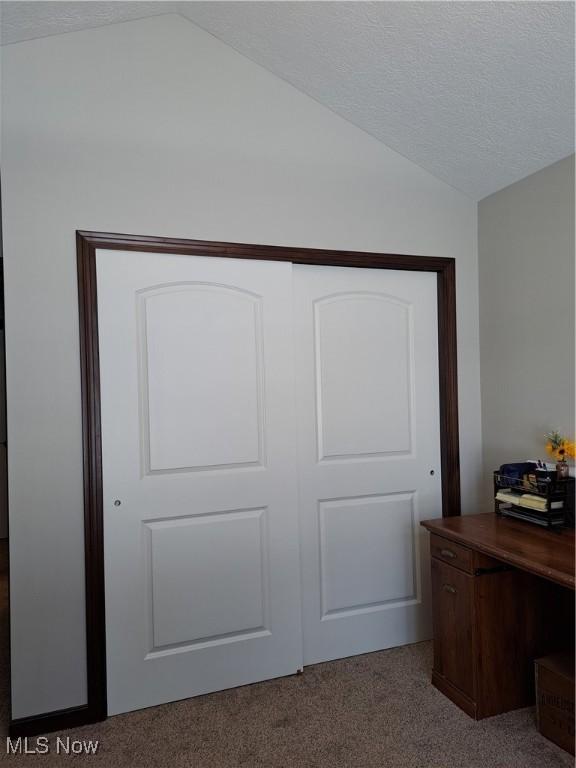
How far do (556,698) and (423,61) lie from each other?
8.07ft

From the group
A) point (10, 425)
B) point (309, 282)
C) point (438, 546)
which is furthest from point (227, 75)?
point (438, 546)

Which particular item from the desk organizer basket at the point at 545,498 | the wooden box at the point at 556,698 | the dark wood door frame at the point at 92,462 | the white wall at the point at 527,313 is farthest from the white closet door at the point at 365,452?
the wooden box at the point at 556,698

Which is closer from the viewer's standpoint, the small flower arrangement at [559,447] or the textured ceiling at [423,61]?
the textured ceiling at [423,61]

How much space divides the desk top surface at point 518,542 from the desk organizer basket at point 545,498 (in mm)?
44

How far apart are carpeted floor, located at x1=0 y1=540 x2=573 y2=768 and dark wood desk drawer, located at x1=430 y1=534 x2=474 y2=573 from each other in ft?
1.95

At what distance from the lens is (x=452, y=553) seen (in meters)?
2.31

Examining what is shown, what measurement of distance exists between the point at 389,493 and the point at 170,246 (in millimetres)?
1617

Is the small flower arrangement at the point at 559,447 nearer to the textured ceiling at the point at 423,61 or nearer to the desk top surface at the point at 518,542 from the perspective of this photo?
the desk top surface at the point at 518,542

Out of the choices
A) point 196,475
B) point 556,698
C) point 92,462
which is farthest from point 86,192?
point 556,698

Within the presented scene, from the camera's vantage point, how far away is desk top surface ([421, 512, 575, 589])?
1.82 metres

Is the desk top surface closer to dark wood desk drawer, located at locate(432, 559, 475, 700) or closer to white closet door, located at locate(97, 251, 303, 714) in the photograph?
dark wood desk drawer, located at locate(432, 559, 475, 700)

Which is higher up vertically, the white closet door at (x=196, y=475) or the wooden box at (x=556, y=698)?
the white closet door at (x=196, y=475)

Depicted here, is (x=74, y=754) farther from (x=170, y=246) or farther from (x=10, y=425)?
(x=170, y=246)

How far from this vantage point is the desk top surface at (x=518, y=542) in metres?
1.82
